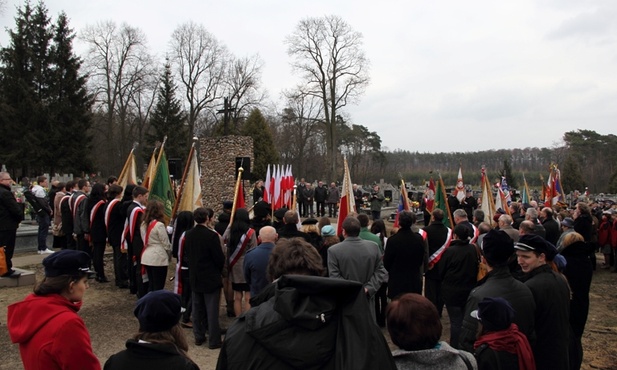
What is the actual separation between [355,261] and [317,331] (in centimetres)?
373

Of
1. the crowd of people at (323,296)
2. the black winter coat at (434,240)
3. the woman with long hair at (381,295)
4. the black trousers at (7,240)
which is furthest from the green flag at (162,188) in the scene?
the black winter coat at (434,240)

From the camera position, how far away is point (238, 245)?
6934mm

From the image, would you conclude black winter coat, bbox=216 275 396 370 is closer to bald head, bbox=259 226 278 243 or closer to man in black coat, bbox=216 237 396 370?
man in black coat, bbox=216 237 396 370

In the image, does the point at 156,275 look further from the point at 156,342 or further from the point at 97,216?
the point at 156,342

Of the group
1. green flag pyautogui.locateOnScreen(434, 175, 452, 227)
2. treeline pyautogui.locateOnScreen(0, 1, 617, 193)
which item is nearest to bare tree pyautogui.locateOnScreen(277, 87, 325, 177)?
treeline pyautogui.locateOnScreen(0, 1, 617, 193)

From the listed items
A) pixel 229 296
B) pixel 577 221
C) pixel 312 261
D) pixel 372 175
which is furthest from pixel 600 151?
pixel 312 261

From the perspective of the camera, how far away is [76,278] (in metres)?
2.92

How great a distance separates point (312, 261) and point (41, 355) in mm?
1557

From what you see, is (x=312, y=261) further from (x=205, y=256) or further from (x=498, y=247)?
(x=205, y=256)

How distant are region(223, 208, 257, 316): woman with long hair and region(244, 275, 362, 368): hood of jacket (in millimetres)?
4946

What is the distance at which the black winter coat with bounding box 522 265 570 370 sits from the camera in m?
3.79

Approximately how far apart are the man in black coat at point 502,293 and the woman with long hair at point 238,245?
387cm

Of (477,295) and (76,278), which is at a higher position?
(76,278)

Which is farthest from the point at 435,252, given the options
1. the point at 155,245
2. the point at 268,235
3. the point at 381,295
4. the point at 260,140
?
the point at 260,140
